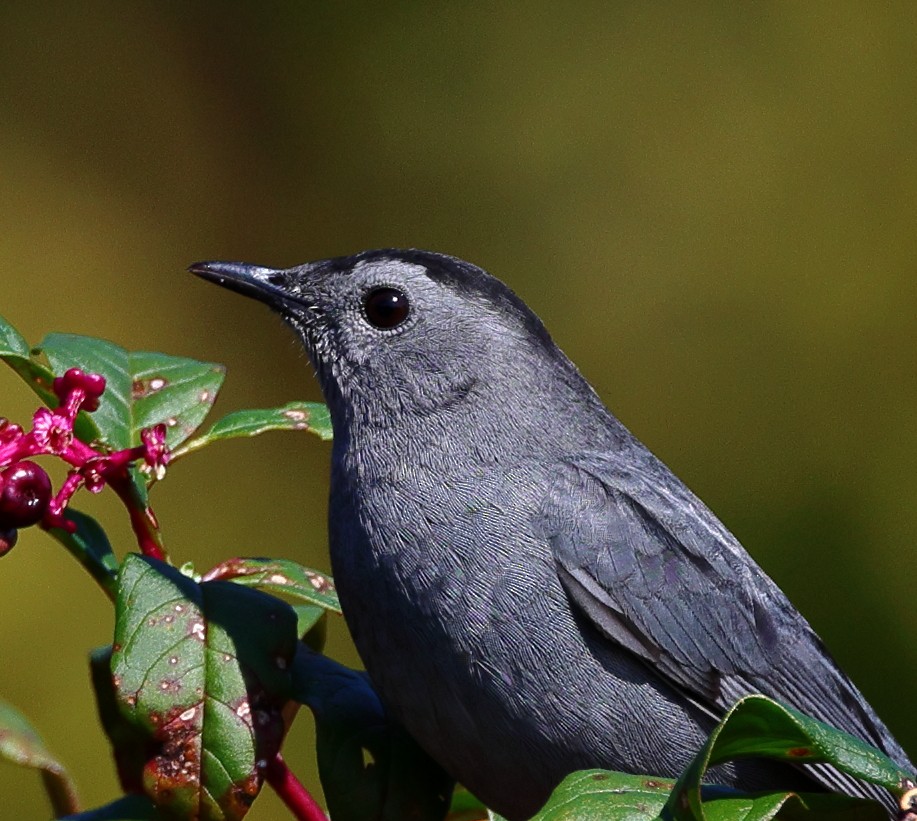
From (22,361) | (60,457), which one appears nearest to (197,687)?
(60,457)

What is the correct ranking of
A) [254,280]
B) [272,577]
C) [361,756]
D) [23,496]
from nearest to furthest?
[23,496] → [361,756] → [272,577] → [254,280]

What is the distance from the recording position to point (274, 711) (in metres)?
2.77

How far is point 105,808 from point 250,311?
3.88 m

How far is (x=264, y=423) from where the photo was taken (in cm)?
329

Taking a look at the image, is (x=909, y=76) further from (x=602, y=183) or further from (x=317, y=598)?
(x=317, y=598)

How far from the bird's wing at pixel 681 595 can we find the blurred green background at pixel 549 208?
6.36ft

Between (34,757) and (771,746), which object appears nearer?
(771,746)

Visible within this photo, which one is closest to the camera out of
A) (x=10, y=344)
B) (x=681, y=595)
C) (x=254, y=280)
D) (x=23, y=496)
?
(x=23, y=496)

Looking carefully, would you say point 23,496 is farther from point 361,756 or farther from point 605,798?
point 605,798

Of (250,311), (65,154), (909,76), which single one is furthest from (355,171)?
(909,76)

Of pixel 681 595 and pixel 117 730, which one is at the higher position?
pixel 117 730

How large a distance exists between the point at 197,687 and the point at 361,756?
0.42 metres

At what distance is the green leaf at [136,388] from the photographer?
315cm

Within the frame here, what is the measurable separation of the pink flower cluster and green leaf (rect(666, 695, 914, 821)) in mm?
1177
